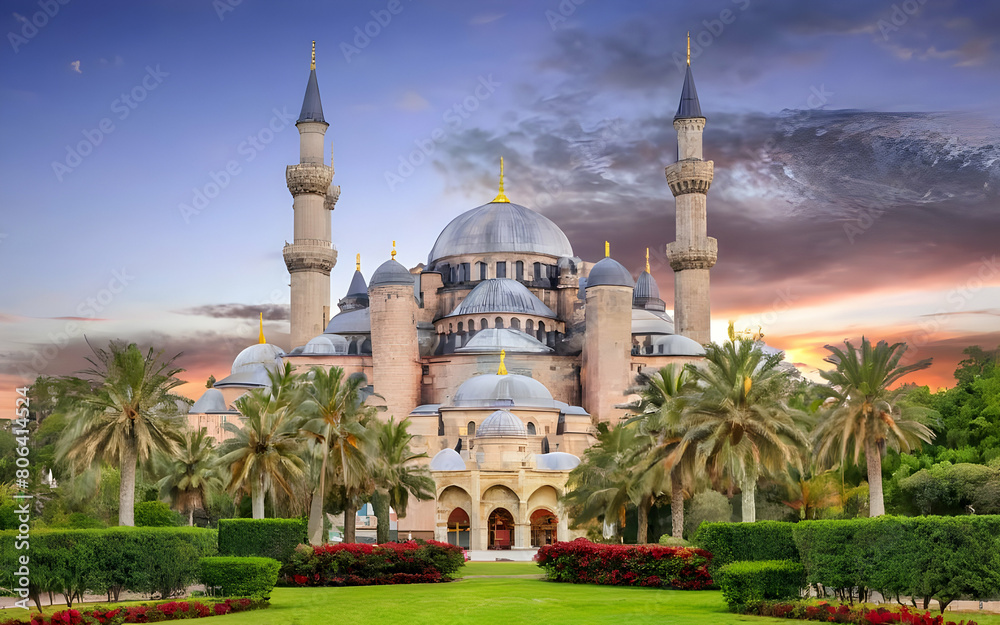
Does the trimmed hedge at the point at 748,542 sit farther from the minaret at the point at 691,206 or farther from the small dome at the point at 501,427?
the minaret at the point at 691,206

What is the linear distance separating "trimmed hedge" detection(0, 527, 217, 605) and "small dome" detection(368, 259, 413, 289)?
3876cm

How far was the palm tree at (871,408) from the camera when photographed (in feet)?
91.3

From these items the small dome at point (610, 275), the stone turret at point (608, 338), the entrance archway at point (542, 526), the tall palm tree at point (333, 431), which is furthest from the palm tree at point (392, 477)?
the small dome at point (610, 275)

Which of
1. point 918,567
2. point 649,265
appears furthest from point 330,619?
point 649,265

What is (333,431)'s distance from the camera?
32344mm

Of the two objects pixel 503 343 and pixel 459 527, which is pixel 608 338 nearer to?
pixel 503 343

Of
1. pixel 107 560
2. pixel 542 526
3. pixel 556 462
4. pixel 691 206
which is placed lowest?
pixel 542 526

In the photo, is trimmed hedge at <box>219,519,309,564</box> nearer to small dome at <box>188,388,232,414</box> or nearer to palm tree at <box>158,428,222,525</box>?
palm tree at <box>158,428,222,525</box>

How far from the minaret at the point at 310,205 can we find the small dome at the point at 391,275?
347 cm

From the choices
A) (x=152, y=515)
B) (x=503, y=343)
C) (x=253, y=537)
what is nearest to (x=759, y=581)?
(x=253, y=537)

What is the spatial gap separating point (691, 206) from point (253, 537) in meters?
41.7

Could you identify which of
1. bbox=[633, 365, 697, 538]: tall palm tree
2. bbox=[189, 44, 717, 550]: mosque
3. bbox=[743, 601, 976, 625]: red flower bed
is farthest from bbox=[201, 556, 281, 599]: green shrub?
bbox=[189, 44, 717, 550]: mosque

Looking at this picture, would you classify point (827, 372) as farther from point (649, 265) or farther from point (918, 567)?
point (649, 265)

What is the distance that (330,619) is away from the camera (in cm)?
1956
